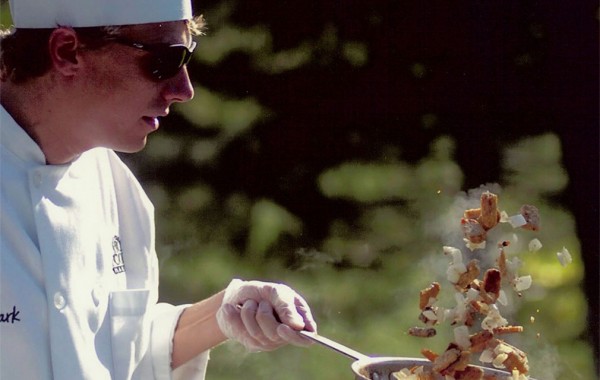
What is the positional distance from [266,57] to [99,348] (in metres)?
2.36

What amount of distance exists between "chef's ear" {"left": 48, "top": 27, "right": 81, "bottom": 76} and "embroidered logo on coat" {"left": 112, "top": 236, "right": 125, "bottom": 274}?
447 millimetres

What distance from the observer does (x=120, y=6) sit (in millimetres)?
2139

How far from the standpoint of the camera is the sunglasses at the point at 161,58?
212cm

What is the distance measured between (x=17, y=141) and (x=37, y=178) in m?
0.08

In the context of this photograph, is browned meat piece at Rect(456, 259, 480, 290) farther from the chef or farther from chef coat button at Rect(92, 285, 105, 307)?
chef coat button at Rect(92, 285, 105, 307)

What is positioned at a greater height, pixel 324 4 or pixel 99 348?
pixel 324 4

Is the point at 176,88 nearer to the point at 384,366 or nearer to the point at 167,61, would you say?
the point at 167,61

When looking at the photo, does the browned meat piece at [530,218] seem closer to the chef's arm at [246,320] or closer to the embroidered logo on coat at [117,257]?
the chef's arm at [246,320]

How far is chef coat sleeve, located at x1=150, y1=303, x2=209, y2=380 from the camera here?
7.80 feet

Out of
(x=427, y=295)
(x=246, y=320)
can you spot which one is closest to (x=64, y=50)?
(x=246, y=320)

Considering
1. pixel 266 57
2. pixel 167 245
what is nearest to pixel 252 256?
pixel 167 245

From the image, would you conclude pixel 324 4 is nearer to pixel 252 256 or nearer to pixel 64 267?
pixel 252 256

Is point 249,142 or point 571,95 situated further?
point 249,142

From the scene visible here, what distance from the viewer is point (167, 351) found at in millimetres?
2375
